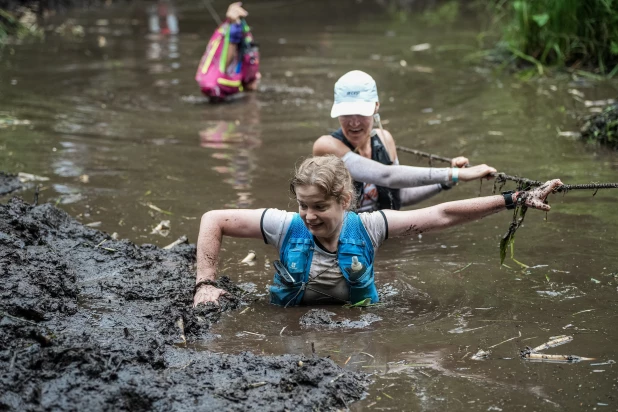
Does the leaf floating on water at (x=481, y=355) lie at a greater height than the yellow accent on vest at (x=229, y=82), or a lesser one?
lesser

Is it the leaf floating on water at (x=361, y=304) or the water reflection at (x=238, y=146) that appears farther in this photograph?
the water reflection at (x=238, y=146)

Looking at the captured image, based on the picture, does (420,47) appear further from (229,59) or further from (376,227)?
(376,227)

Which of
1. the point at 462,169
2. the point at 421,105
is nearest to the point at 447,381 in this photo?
the point at 462,169

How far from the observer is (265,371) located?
3703mm

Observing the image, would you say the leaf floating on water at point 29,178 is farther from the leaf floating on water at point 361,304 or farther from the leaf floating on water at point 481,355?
the leaf floating on water at point 481,355

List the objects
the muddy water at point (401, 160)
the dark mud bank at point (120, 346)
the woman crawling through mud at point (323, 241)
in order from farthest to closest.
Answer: the woman crawling through mud at point (323, 241)
the muddy water at point (401, 160)
the dark mud bank at point (120, 346)

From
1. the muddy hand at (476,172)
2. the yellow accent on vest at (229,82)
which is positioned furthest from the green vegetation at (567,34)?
the muddy hand at (476,172)

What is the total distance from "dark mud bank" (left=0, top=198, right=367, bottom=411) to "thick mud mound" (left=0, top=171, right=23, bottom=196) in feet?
5.21

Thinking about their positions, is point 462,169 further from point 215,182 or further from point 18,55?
point 18,55

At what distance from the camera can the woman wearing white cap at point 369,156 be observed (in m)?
5.40

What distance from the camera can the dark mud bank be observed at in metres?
3.42

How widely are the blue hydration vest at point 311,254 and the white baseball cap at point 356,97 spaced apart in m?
1.08

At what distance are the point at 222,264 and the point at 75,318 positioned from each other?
1424mm

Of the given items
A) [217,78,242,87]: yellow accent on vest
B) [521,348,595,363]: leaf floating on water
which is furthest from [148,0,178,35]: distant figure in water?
[521,348,595,363]: leaf floating on water
